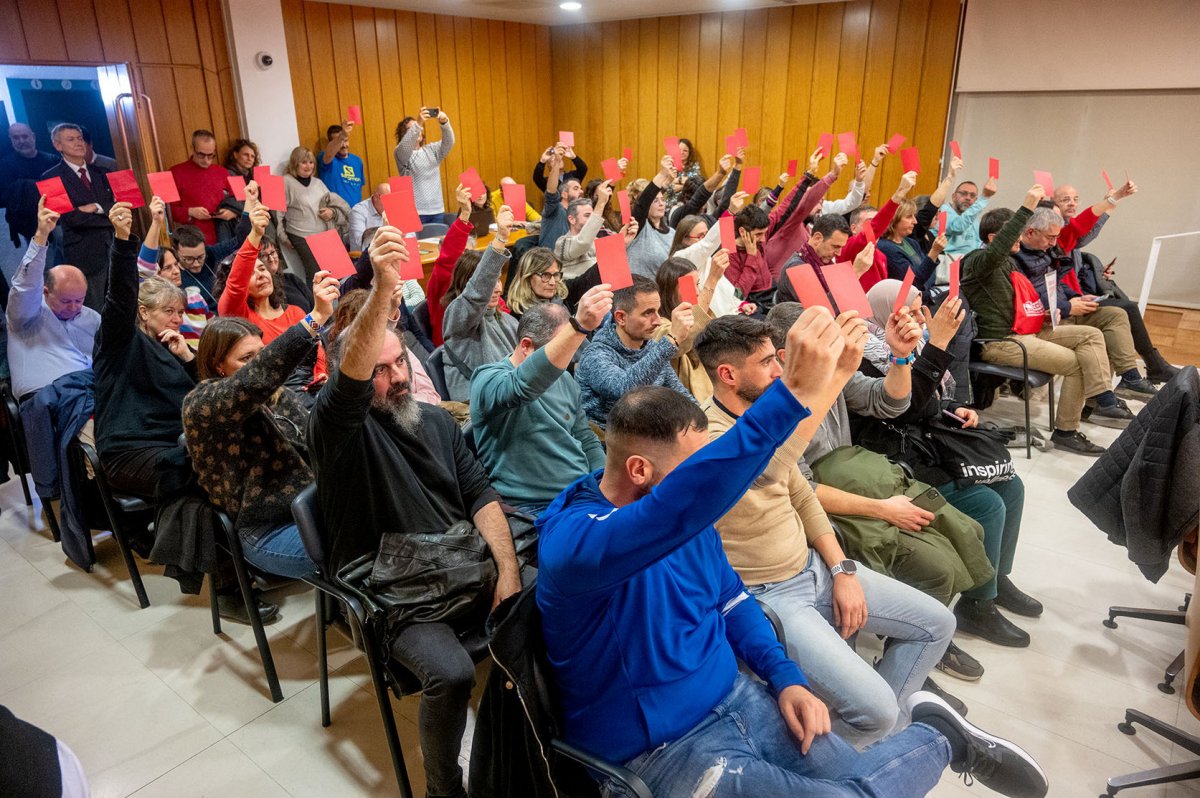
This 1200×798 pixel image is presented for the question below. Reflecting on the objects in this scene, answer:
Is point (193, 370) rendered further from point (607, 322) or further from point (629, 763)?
point (629, 763)

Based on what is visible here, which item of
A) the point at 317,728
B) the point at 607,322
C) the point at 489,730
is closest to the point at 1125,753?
the point at 489,730

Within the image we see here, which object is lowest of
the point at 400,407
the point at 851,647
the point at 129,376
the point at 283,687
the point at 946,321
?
the point at 283,687

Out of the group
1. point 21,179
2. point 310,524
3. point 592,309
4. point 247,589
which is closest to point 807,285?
point 592,309

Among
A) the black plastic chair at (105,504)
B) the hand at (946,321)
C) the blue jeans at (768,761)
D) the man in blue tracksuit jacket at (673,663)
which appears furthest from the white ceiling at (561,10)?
the blue jeans at (768,761)

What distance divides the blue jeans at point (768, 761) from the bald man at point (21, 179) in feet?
→ 19.3

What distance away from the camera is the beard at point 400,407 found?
6.42ft

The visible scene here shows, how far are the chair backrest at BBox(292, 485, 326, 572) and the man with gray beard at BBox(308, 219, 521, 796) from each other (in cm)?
3

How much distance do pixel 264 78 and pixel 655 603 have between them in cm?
708

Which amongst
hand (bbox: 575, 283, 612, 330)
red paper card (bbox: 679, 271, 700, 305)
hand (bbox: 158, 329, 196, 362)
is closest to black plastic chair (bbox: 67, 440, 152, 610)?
hand (bbox: 158, 329, 196, 362)

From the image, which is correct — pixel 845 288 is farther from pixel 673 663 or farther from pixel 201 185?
pixel 201 185

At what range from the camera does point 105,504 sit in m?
2.76

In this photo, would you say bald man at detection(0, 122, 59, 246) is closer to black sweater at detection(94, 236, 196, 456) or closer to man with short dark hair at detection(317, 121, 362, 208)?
man with short dark hair at detection(317, 121, 362, 208)

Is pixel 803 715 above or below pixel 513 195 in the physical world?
below

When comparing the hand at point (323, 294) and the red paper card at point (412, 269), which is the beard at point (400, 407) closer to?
the hand at point (323, 294)
